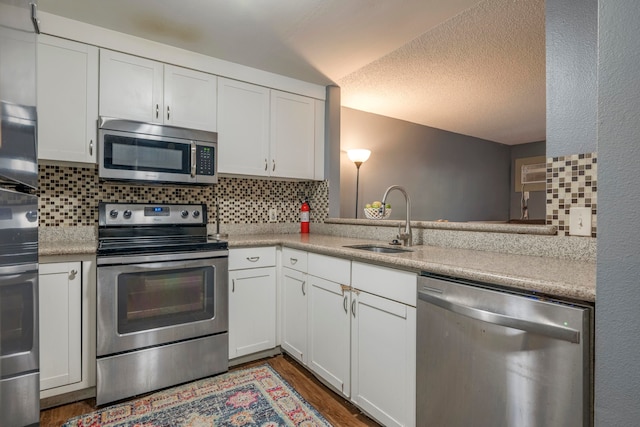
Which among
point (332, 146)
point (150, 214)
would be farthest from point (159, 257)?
point (332, 146)

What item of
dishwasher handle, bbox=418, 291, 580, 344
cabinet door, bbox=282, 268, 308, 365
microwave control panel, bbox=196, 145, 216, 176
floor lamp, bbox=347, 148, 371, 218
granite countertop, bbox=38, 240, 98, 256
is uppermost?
floor lamp, bbox=347, 148, 371, 218

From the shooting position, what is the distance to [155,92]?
229cm

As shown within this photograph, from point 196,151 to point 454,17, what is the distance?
1878 millimetres

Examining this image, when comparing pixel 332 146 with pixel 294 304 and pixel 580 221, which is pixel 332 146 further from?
pixel 580 221

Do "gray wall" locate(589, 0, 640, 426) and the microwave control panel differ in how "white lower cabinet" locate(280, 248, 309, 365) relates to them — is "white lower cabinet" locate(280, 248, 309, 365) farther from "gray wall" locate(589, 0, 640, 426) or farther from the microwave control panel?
"gray wall" locate(589, 0, 640, 426)

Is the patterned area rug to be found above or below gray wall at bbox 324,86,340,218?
below

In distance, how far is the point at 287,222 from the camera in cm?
321

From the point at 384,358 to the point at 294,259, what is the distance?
0.97m

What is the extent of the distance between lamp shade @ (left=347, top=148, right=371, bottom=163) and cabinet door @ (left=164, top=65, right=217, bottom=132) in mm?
1559

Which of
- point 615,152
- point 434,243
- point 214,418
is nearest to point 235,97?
point 434,243

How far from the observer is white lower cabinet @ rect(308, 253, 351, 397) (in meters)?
1.85

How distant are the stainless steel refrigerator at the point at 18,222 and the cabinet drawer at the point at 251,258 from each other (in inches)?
58.4

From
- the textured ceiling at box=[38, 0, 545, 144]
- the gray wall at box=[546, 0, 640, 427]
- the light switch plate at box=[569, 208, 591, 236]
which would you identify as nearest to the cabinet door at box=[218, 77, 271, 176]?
the textured ceiling at box=[38, 0, 545, 144]

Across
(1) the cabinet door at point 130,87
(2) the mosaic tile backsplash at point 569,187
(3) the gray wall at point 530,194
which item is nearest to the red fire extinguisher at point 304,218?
(1) the cabinet door at point 130,87
